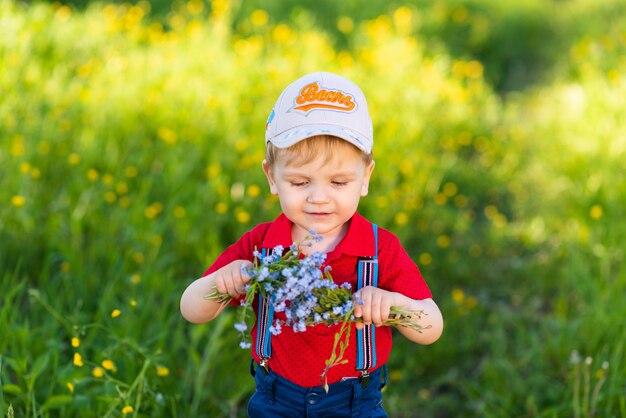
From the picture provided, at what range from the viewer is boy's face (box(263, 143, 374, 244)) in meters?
1.79

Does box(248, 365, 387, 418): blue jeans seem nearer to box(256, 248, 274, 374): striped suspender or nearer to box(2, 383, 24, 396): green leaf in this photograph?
box(256, 248, 274, 374): striped suspender

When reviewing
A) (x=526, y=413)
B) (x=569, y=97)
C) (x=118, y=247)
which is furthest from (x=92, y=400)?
(x=569, y=97)

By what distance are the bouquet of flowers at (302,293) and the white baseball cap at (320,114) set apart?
0.23 meters

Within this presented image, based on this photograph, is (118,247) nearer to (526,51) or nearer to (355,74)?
(355,74)

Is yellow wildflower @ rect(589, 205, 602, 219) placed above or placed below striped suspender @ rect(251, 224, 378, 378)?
above

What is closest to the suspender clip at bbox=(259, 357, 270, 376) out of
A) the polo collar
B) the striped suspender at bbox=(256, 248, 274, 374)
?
the striped suspender at bbox=(256, 248, 274, 374)

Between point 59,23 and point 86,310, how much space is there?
8.92 feet

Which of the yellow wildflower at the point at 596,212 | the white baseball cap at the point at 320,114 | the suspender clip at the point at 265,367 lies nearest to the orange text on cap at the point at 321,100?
the white baseball cap at the point at 320,114

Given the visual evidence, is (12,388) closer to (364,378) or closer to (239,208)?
(364,378)

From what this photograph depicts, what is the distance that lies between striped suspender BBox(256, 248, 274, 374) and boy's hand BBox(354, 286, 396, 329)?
0.72ft

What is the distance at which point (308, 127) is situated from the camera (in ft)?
5.70

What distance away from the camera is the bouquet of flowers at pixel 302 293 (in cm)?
163

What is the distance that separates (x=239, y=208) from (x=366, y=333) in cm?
163

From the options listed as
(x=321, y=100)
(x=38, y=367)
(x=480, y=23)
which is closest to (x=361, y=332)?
(x=321, y=100)
